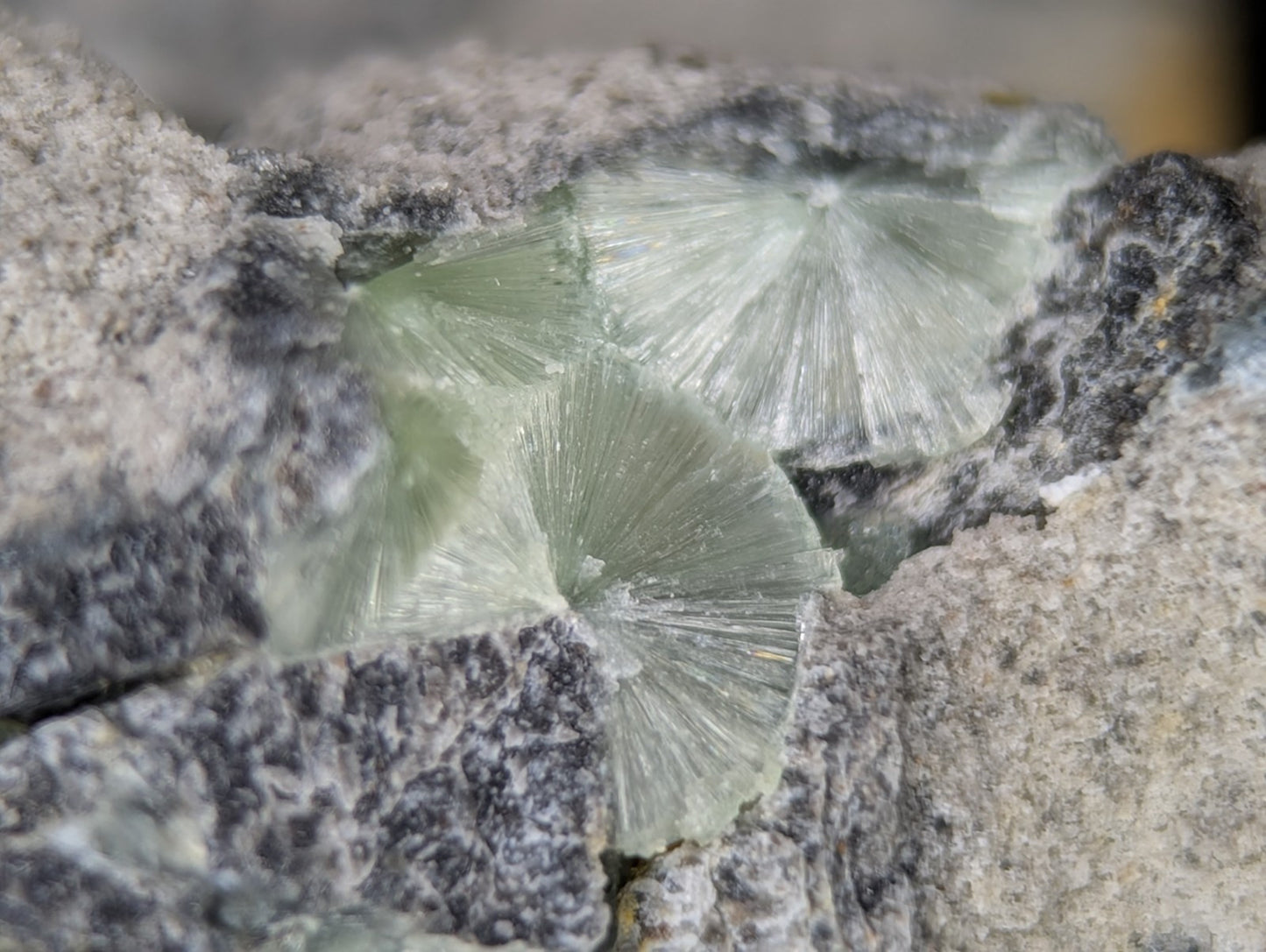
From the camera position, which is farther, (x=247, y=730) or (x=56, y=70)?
(x=56, y=70)

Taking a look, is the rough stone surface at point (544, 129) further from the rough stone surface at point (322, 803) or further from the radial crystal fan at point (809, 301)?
the rough stone surface at point (322, 803)

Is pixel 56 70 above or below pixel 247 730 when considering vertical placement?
above

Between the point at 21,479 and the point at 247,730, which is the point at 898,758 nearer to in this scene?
the point at 247,730

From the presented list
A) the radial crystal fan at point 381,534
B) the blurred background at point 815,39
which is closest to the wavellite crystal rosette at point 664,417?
the radial crystal fan at point 381,534

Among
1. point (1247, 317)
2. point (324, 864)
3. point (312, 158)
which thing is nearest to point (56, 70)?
point (312, 158)

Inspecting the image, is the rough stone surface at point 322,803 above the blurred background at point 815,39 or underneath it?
underneath

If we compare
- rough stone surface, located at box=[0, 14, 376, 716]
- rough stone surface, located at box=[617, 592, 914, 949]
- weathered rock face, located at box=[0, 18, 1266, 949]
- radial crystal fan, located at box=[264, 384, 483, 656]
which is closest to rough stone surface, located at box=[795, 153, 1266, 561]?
weathered rock face, located at box=[0, 18, 1266, 949]
